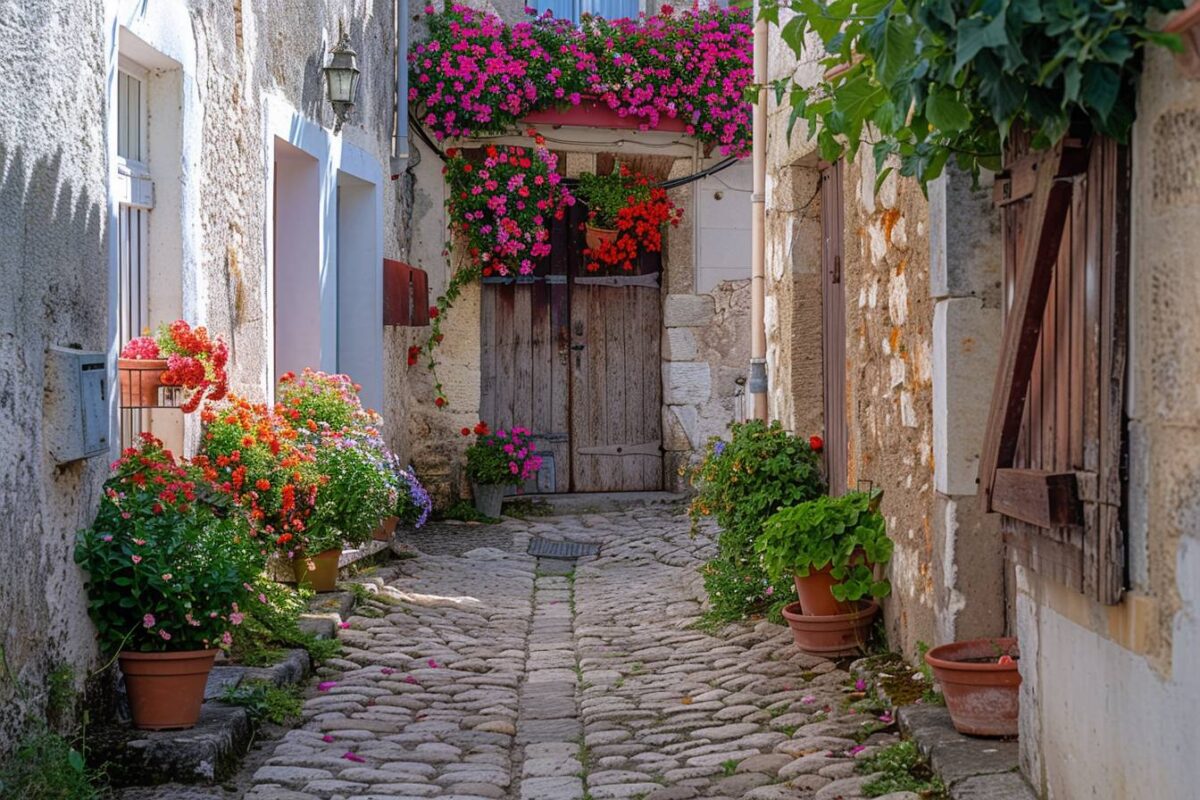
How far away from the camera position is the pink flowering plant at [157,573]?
4223mm

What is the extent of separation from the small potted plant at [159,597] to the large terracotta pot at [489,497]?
5.81 m

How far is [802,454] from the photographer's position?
6523 millimetres

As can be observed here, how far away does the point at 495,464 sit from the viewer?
1022cm

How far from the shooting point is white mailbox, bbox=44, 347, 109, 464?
3.95 m

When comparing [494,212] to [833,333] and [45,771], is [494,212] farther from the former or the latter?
[45,771]

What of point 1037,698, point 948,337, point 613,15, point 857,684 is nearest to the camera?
point 1037,698

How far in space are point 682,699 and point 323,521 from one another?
2206 millimetres

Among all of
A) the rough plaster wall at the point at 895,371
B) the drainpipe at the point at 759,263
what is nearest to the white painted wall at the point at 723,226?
the drainpipe at the point at 759,263

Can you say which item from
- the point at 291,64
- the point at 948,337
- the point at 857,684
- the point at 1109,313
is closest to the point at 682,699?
the point at 857,684

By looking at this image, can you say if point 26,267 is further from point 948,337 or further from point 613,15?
point 613,15

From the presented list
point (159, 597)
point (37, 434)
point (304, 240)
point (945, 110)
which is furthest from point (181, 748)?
point (304, 240)

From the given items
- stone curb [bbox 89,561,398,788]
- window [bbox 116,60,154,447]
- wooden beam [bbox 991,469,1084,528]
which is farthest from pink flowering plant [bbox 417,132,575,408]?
wooden beam [bbox 991,469,1084,528]

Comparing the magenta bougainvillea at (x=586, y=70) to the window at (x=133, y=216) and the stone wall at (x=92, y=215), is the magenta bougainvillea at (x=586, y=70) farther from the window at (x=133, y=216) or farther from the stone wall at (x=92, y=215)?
the window at (x=133, y=216)

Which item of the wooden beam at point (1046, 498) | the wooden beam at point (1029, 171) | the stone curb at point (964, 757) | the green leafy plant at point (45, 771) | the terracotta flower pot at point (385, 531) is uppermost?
the wooden beam at point (1029, 171)
